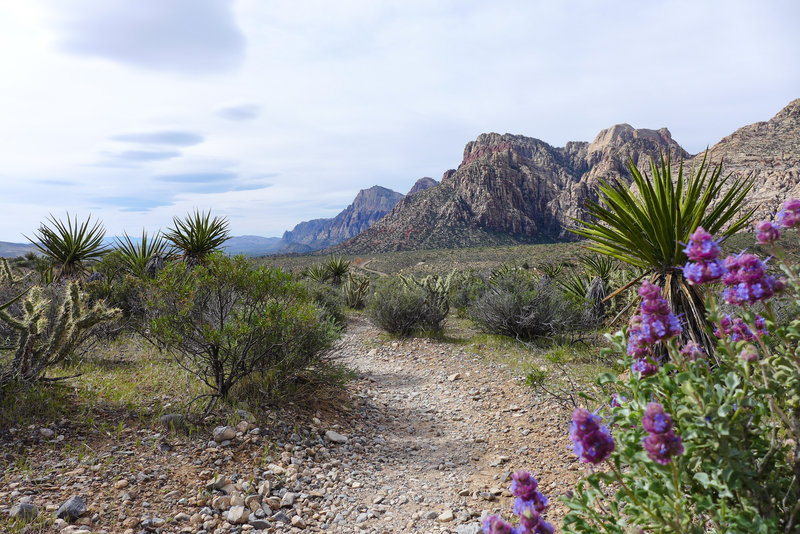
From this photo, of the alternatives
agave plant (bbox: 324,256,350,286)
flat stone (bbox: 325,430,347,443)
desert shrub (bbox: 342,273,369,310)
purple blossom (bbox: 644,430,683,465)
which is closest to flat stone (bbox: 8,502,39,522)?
flat stone (bbox: 325,430,347,443)

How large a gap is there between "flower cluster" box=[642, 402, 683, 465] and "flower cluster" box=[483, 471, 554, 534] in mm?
440

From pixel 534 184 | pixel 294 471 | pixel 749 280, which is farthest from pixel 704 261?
pixel 534 184

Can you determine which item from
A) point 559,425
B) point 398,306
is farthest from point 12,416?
point 398,306

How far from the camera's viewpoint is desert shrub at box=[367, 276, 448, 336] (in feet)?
31.4

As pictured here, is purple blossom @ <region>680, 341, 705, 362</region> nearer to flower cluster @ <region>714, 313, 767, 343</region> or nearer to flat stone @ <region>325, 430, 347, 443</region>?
flower cluster @ <region>714, 313, 767, 343</region>

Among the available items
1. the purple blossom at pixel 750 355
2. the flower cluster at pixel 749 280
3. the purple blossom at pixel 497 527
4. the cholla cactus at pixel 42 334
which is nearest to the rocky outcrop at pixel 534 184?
the flower cluster at pixel 749 280

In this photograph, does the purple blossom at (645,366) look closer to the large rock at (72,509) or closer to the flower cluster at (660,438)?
the flower cluster at (660,438)

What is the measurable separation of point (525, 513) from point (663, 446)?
1.81 ft

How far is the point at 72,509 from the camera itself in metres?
2.79

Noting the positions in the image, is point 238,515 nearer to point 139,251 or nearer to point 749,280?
point 749,280

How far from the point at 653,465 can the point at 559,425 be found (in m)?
3.43

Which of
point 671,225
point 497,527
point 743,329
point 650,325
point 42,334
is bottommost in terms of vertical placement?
point 497,527

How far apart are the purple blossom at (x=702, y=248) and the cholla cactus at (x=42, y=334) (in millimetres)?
6021

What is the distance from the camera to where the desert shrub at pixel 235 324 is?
4.74 metres
